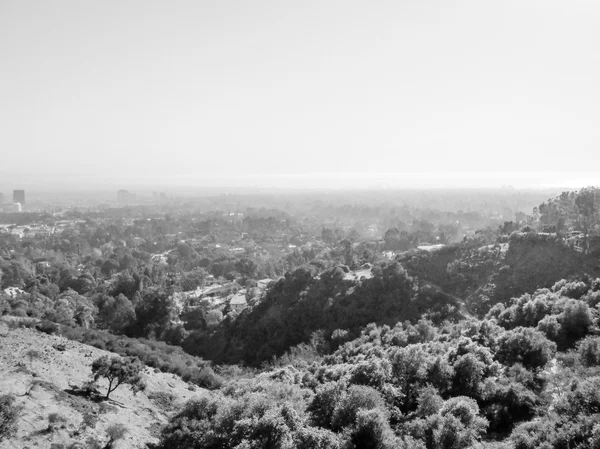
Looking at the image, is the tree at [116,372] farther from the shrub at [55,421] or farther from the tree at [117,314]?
the tree at [117,314]

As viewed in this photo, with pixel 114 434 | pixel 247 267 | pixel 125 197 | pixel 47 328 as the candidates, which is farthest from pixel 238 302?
pixel 125 197

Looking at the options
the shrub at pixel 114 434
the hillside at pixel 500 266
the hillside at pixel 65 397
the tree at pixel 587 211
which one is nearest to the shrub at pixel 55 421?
the hillside at pixel 65 397

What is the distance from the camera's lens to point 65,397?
Result: 1539 centimetres

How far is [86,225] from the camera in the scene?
326 feet

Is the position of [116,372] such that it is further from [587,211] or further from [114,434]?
[587,211]

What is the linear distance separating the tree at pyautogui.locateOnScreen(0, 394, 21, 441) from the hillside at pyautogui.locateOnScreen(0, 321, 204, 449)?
223 millimetres

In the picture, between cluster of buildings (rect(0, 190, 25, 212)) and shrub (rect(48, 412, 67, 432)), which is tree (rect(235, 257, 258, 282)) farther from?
cluster of buildings (rect(0, 190, 25, 212))

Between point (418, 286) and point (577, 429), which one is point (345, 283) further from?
point (577, 429)

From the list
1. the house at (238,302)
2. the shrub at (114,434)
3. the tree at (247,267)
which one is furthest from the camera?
the tree at (247,267)

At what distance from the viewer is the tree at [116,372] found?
667 inches

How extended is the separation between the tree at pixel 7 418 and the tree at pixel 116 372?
14.6ft

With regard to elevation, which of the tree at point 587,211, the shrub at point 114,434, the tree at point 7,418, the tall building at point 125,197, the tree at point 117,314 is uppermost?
the tree at point 587,211

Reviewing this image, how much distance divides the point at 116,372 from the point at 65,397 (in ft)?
6.54

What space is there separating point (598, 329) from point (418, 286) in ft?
52.3
